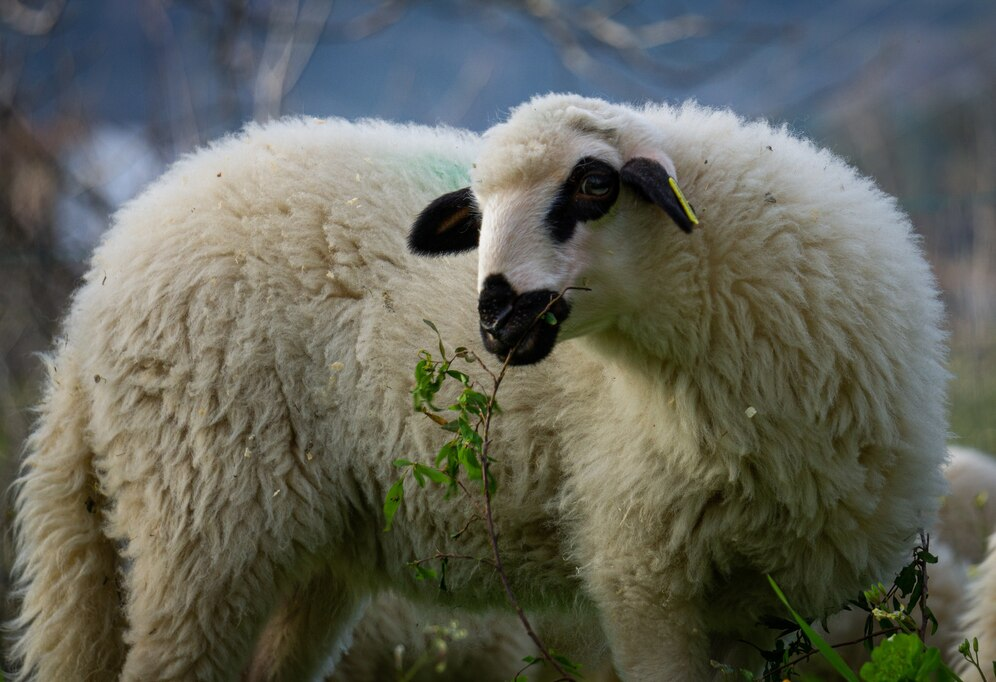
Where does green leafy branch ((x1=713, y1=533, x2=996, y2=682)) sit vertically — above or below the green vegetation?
below

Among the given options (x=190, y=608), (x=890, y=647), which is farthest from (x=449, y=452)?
(x=190, y=608)

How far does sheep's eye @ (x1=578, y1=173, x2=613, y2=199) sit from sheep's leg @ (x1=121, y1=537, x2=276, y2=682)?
1.45m

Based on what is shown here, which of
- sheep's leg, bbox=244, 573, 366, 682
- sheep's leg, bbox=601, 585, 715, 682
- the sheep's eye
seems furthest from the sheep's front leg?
sheep's leg, bbox=244, 573, 366, 682

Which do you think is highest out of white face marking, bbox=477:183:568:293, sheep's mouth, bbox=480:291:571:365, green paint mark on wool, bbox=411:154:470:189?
green paint mark on wool, bbox=411:154:470:189

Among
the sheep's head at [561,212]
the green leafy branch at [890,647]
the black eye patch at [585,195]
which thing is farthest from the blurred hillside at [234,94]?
the green leafy branch at [890,647]

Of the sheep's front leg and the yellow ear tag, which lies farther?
the sheep's front leg

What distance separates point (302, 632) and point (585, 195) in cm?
205

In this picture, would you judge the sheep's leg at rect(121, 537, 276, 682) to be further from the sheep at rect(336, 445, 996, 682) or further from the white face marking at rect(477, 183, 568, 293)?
the white face marking at rect(477, 183, 568, 293)

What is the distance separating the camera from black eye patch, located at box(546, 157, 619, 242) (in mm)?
2637

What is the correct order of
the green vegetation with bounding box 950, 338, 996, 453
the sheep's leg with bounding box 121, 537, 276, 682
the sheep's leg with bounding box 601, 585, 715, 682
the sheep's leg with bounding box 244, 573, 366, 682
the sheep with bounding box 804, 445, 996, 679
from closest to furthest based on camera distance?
1. the sheep's leg with bounding box 601, 585, 715, 682
2. the sheep's leg with bounding box 121, 537, 276, 682
3. the sheep's leg with bounding box 244, 573, 366, 682
4. the sheep with bounding box 804, 445, 996, 679
5. the green vegetation with bounding box 950, 338, 996, 453

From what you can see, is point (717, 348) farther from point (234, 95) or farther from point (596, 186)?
point (234, 95)

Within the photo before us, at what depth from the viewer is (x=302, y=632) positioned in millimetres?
3920

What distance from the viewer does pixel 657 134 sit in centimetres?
280

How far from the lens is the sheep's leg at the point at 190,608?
323cm
